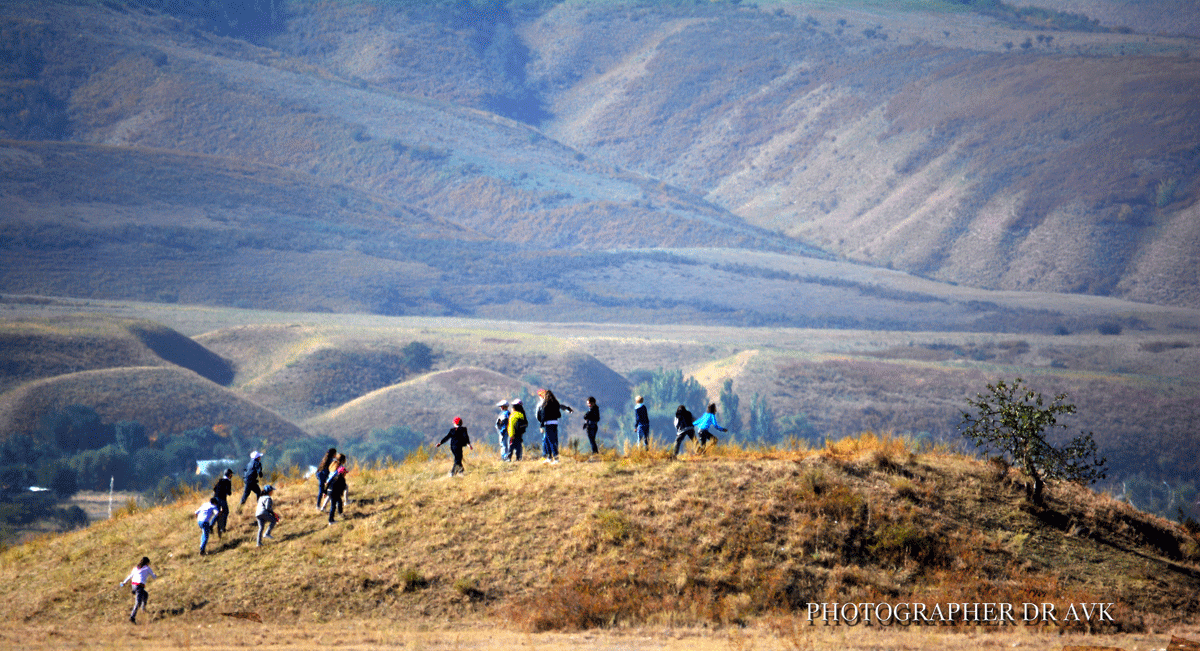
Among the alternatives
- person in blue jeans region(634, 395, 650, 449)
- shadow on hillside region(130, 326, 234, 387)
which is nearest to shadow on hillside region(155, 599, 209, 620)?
person in blue jeans region(634, 395, 650, 449)

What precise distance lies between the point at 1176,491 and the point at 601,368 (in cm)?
7381

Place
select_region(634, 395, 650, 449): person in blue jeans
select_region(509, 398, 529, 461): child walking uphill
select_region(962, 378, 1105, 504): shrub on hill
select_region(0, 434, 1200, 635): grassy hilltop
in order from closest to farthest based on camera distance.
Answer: select_region(0, 434, 1200, 635): grassy hilltop
select_region(962, 378, 1105, 504): shrub on hill
select_region(634, 395, 650, 449): person in blue jeans
select_region(509, 398, 529, 461): child walking uphill

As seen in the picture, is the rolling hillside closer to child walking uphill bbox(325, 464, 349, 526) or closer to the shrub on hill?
child walking uphill bbox(325, 464, 349, 526)

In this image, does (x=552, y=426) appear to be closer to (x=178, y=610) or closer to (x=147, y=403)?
(x=178, y=610)

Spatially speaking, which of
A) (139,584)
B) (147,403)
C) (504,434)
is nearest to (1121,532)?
(504,434)

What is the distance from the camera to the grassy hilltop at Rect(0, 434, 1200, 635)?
22.5 meters

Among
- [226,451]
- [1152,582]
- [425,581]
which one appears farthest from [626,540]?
[226,451]

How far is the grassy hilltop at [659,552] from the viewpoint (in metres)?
22.5

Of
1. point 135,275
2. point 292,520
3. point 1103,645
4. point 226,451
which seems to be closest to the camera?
point 1103,645

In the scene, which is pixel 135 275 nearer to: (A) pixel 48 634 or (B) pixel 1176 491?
(B) pixel 1176 491

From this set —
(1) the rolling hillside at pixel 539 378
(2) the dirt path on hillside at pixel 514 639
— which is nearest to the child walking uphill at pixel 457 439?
(2) the dirt path on hillside at pixel 514 639

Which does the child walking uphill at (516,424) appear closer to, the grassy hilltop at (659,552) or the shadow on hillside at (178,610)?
the grassy hilltop at (659,552)

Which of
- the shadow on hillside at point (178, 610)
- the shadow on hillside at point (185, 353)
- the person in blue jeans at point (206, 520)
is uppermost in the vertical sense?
the shadow on hillside at point (185, 353)

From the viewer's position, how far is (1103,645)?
20000 millimetres
